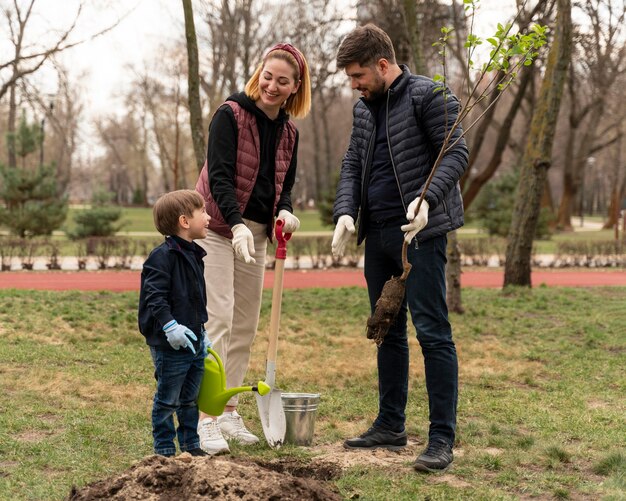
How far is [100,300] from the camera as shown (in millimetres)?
9797

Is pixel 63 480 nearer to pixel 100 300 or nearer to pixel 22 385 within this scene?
pixel 22 385

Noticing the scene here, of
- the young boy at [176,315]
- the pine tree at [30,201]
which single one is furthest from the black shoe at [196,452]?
the pine tree at [30,201]

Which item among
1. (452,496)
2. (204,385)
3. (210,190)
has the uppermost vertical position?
(210,190)

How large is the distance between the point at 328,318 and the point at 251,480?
6076 mm

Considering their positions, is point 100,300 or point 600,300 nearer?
point 100,300

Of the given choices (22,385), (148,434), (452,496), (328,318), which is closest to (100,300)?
(328,318)

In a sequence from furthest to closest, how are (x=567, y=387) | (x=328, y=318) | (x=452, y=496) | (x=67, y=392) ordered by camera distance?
(x=328, y=318) → (x=567, y=387) → (x=67, y=392) → (x=452, y=496)

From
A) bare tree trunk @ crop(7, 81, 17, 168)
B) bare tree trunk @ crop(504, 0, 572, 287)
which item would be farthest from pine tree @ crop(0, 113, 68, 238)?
bare tree trunk @ crop(504, 0, 572, 287)

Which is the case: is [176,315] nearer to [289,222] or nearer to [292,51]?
[289,222]

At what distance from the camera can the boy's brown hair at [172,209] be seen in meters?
3.64

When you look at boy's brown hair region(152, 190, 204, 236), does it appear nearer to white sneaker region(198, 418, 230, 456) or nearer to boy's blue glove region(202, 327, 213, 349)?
boy's blue glove region(202, 327, 213, 349)

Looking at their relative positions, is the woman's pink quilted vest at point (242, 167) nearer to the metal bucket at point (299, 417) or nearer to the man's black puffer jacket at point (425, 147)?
the man's black puffer jacket at point (425, 147)

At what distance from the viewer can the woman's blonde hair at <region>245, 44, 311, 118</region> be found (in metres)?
4.02

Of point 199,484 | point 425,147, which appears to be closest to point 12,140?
point 425,147
